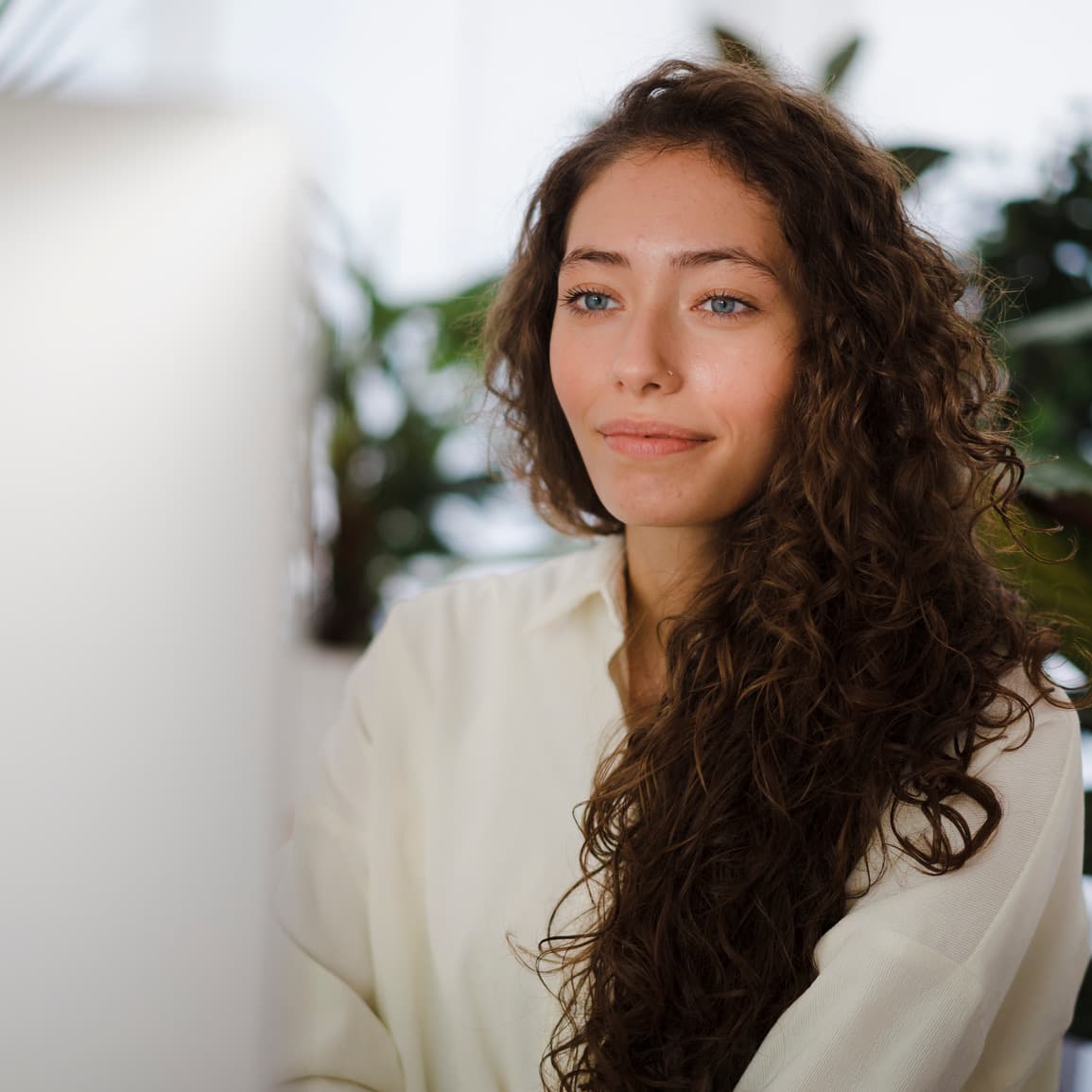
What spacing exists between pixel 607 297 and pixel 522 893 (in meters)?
0.52

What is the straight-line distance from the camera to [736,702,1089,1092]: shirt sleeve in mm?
785

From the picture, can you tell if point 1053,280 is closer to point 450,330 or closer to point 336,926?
point 450,330

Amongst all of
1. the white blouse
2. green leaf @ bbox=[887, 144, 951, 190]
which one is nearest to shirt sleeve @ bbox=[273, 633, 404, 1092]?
the white blouse

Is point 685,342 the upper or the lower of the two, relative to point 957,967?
upper

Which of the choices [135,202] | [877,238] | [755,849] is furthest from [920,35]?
[135,202]

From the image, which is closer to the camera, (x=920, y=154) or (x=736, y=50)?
(x=736, y=50)

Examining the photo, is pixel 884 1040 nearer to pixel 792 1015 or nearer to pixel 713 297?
pixel 792 1015

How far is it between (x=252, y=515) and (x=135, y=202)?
96 mm

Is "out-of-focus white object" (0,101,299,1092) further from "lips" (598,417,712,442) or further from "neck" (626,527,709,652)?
"neck" (626,527,709,652)

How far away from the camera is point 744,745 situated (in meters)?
0.93

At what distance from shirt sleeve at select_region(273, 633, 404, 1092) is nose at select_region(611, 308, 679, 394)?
396 mm

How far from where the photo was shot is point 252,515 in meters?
0.33

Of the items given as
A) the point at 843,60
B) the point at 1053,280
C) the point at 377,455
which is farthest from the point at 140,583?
the point at 377,455

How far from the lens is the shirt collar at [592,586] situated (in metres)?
1.08
